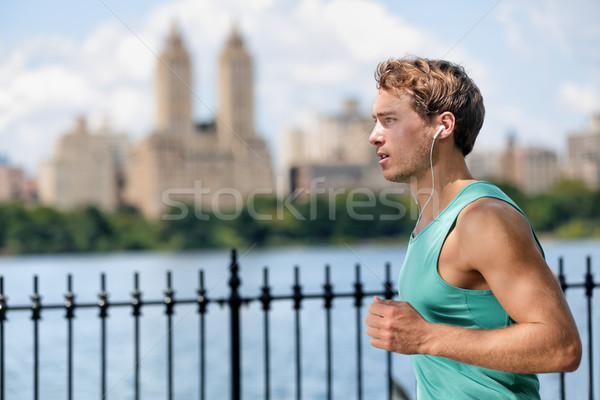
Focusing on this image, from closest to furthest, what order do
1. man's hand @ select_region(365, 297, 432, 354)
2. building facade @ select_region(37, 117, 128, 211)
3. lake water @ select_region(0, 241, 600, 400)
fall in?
man's hand @ select_region(365, 297, 432, 354) < lake water @ select_region(0, 241, 600, 400) < building facade @ select_region(37, 117, 128, 211)

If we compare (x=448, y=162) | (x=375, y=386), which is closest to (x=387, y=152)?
(x=448, y=162)

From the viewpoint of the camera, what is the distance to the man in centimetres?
117

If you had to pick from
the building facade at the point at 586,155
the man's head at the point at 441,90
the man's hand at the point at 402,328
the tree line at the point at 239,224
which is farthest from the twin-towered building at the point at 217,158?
the man's hand at the point at 402,328

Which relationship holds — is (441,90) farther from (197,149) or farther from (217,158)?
(197,149)

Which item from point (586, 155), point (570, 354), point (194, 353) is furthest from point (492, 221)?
point (586, 155)

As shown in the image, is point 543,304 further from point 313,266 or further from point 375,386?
point 313,266

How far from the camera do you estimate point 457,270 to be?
49.3 inches

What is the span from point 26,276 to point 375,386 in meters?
33.9

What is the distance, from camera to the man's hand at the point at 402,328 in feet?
4.11

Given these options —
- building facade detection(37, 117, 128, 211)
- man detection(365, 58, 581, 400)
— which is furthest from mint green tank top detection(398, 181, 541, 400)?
building facade detection(37, 117, 128, 211)

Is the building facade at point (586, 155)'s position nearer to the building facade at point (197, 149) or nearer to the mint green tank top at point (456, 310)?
the building facade at point (197, 149)

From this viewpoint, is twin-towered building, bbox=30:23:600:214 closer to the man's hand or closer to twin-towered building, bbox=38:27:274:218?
twin-towered building, bbox=38:27:274:218

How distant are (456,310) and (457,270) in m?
0.09

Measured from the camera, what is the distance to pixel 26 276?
43.8 metres
